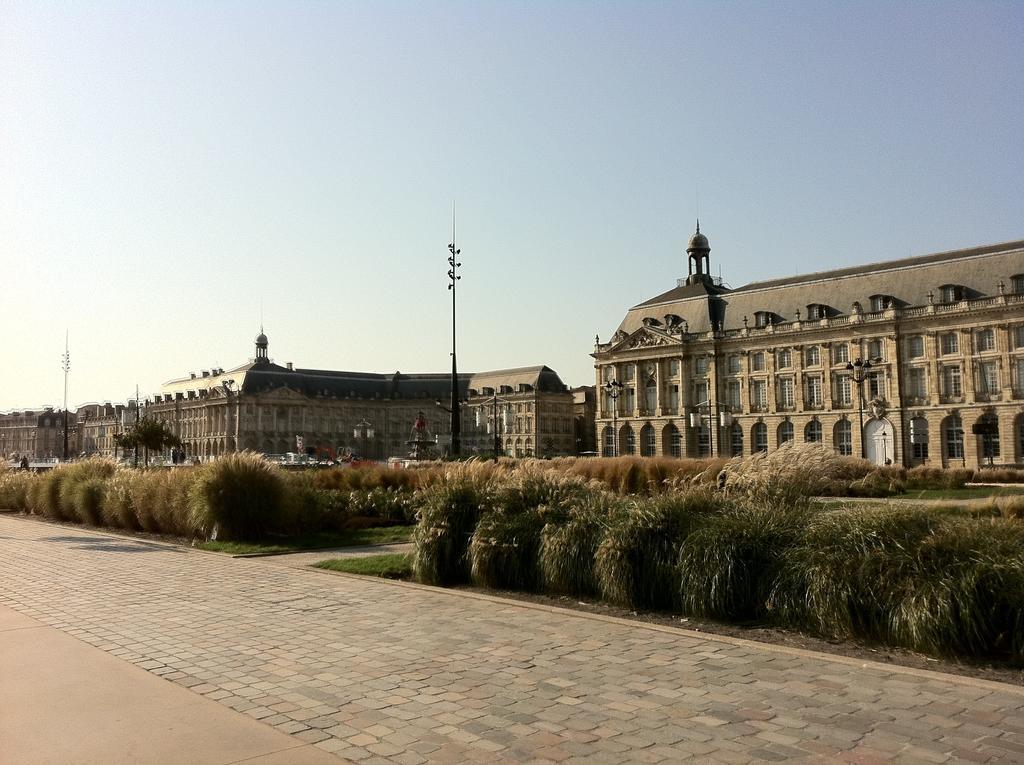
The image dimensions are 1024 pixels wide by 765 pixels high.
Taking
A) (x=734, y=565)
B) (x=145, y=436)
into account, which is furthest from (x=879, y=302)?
(x=734, y=565)

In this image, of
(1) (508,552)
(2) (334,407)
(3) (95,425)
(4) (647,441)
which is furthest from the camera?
(3) (95,425)

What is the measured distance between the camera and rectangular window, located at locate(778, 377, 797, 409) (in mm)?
74250

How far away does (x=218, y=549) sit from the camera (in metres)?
15.9

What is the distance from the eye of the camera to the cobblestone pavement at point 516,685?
4.91 meters

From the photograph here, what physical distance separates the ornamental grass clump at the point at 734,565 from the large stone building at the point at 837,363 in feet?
137

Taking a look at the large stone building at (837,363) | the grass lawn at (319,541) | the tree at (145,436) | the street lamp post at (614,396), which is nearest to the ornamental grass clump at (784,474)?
the grass lawn at (319,541)

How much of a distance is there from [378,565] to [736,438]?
69273 mm

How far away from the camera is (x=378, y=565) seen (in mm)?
12906

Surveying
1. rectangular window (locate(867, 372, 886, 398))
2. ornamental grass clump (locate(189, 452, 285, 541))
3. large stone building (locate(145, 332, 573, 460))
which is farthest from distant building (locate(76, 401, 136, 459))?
ornamental grass clump (locate(189, 452, 285, 541))

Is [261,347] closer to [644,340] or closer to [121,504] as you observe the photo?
[644,340]

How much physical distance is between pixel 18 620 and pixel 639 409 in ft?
255

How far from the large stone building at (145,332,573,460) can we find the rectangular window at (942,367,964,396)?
5729 centimetres

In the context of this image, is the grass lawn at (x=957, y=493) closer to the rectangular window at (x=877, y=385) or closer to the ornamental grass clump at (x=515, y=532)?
the ornamental grass clump at (x=515, y=532)

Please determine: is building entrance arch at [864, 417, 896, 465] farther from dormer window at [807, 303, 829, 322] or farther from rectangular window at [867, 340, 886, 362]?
dormer window at [807, 303, 829, 322]
